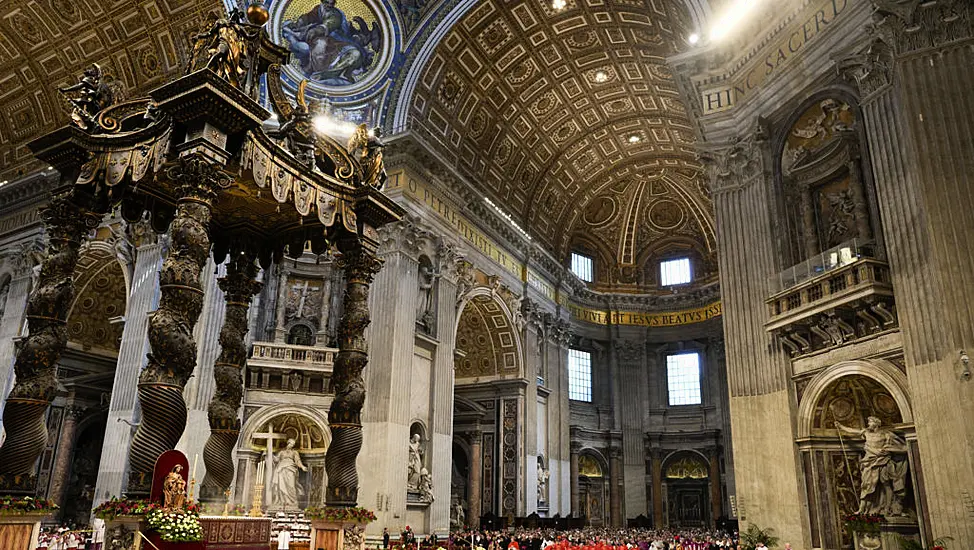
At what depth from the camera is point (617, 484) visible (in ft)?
91.5

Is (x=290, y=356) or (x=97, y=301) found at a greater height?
(x=97, y=301)

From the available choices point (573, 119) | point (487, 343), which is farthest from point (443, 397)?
point (573, 119)

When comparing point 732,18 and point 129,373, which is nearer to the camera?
point 732,18

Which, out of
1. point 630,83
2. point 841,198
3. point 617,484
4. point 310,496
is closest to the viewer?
point 841,198

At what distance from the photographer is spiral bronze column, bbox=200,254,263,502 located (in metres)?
8.85

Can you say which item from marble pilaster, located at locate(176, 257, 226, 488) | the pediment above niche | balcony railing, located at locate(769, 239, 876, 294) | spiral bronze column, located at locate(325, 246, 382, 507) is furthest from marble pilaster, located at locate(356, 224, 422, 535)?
the pediment above niche

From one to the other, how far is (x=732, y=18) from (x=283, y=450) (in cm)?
1334

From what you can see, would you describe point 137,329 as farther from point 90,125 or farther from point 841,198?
point 841,198

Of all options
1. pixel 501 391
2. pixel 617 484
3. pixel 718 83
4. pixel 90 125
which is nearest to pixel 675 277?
pixel 617 484

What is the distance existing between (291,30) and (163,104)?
1222cm

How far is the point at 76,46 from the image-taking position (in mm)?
18609

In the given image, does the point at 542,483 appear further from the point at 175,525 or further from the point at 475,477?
the point at 175,525

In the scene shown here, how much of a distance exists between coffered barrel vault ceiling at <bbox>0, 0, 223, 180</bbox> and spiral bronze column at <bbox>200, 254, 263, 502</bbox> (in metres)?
10.3

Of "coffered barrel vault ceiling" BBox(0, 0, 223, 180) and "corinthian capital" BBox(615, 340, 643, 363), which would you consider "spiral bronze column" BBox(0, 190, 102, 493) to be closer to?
"coffered barrel vault ceiling" BBox(0, 0, 223, 180)
